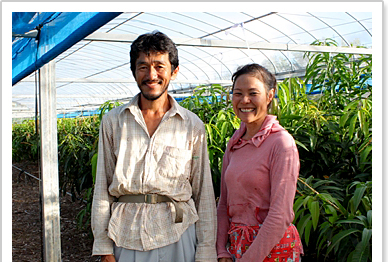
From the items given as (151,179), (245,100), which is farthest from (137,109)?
(245,100)

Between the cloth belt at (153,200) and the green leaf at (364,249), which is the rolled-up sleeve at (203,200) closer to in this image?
the cloth belt at (153,200)

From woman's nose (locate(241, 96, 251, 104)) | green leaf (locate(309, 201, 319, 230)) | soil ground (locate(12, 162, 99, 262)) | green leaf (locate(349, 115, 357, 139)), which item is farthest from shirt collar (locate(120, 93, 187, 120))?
soil ground (locate(12, 162, 99, 262))

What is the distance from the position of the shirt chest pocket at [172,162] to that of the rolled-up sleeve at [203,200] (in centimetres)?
6

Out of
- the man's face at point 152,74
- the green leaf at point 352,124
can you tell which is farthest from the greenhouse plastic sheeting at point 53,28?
the green leaf at point 352,124

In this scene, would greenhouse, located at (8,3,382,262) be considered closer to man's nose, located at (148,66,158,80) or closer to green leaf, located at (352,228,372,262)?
green leaf, located at (352,228,372,262)

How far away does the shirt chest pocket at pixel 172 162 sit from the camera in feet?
4.35

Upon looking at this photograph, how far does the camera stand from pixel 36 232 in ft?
13.8

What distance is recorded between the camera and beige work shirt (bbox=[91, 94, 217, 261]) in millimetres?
1308

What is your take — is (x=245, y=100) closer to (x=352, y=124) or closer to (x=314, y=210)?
(x=314, y=210)

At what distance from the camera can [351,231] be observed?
1.48 m

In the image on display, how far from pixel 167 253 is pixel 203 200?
228 mm
